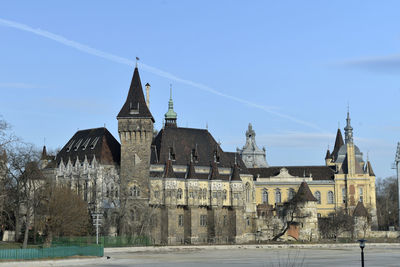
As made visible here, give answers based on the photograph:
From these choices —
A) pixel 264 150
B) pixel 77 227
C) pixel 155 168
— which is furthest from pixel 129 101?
pixel 264 150

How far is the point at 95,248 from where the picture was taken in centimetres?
6556

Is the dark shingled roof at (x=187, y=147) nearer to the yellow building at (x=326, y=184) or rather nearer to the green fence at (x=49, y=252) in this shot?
the yellow building at (x=326, y=184)

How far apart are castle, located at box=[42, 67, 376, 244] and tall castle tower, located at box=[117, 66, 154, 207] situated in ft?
0.46

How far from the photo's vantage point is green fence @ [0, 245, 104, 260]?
56.9 meters

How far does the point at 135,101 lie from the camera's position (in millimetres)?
99938

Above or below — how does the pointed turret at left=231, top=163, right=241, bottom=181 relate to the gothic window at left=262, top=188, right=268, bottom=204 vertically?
above

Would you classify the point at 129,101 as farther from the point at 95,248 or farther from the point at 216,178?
the point at 95,248

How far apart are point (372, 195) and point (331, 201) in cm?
842

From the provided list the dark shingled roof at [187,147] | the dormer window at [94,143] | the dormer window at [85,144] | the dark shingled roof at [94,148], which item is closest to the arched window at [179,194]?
the dark shingled roof at [187,147]

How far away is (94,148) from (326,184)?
5279 centimetres

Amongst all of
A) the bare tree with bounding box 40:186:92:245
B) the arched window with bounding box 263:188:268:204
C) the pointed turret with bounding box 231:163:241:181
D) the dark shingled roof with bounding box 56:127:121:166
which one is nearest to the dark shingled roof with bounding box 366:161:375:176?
the arched window with bounding box 263:188:268:204

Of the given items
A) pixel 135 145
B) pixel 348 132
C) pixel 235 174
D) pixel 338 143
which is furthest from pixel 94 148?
pixel 338 143

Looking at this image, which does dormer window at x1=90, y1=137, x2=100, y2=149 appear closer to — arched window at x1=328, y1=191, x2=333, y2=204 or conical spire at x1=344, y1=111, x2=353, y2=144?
arched window at x1=328, y1=191, x2=333, y2=204

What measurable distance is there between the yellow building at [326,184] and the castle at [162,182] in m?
16.6
